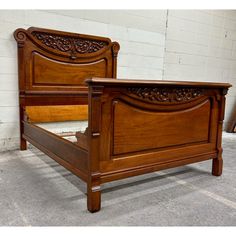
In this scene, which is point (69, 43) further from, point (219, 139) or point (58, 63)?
point (219, 139)

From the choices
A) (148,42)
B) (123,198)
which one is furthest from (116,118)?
(148,42)

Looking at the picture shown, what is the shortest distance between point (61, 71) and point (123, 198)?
191 centimetres

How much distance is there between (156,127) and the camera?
188 cm

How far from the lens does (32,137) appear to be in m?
2.61

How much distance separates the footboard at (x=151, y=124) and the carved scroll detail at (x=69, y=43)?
68.0 inches

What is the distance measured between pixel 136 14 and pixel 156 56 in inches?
27.2

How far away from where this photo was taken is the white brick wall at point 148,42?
2.94m

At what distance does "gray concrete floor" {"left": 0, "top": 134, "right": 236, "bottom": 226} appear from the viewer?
1523 mm

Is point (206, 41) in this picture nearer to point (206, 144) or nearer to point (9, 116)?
point (206, 144)

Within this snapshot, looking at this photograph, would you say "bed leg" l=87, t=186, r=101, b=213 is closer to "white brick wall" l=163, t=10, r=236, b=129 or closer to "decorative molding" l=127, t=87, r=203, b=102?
"decorative molding" l=127, t=87, r=203, b=102

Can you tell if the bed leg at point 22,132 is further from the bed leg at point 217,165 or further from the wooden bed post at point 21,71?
the bed leg at point 217,165

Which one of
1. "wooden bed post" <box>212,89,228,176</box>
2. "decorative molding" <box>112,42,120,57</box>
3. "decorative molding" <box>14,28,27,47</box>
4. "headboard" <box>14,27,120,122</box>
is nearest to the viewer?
"wooden bed post" <box>212,89,228,176</box>

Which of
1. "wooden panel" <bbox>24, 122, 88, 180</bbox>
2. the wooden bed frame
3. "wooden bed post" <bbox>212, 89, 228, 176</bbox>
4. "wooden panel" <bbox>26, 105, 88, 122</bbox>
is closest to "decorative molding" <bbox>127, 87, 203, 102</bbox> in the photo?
the wooden bed frame

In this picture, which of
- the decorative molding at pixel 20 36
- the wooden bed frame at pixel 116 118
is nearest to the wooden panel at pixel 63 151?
the wooden bed frame at pixel 116 118
